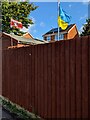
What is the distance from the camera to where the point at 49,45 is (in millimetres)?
5695

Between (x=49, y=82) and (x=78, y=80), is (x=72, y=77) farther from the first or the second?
(x=49, y=82)

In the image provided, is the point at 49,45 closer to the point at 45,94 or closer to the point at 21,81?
the point at 45,94

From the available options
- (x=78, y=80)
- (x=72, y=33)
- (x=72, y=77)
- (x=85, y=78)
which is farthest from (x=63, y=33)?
(x=85, y=78)

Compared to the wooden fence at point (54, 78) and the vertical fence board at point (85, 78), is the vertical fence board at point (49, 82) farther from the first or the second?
the vertical fence board at point (85, 78)

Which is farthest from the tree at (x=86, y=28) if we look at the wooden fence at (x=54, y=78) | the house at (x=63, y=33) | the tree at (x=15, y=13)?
the wooden fence at (x=54, y=78)

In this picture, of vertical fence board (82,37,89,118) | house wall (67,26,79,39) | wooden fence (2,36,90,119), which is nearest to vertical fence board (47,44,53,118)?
wooden fence (2,36,90,119)

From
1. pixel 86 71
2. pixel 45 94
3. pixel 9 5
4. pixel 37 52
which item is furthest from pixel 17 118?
pixel 9 5

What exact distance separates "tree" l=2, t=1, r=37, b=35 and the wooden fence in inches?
838

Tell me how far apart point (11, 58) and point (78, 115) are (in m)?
4.12

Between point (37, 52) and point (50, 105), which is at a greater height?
point (37, 52)

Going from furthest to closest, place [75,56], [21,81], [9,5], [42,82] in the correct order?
1. [9,5]
2. [21,81]
3. [42,82]
4. [75,56]

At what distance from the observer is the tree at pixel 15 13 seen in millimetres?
28650

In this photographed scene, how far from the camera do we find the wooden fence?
4.52 m

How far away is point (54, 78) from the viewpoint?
5469 mm
